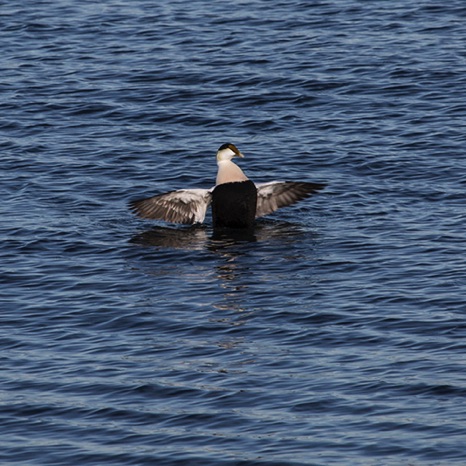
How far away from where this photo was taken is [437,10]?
101ft

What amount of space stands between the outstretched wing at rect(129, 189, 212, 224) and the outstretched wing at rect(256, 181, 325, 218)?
844 mm

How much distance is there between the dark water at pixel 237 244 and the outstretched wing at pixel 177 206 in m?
0.23

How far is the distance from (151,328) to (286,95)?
11.6 m

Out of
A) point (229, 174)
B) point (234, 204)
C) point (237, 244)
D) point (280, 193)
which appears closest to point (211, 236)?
point (234, 204)

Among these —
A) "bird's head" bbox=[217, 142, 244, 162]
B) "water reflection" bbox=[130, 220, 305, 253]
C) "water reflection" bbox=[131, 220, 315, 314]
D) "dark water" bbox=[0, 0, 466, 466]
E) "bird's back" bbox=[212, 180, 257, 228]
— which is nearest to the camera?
"dark water" bbox=[0, 0, 466, 466]

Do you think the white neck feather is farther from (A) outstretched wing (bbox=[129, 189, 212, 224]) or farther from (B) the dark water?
(B) the dark water

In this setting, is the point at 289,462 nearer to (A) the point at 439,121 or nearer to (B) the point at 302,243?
(B) the point at 302,243

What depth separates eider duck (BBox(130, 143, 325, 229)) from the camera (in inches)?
721

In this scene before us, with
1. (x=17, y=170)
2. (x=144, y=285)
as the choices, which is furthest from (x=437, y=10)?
(x=144, y=285)

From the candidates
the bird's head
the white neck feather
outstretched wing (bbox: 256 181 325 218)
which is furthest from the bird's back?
the bird's head

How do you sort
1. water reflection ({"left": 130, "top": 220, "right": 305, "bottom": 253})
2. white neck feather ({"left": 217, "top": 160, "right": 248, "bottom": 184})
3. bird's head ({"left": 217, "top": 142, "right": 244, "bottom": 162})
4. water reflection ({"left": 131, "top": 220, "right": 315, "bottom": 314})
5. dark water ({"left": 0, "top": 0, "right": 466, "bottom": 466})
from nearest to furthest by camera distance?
dark water ({"left": 0, "top": 0, "right": 466, "bottom": 466}) < water reflection ({"left": 131, "top": 220, "right": 315, "bottom": 314}) < water reflection ({"left": 130, "top": 220, "right": 305, "bottom": 253}) < white neck feather ({"left": 217, "top": 160, "right": 248, "bottom": 184}) < bird's head ({"left": 217, "top": 142, "right": 244, "bottom": 162})

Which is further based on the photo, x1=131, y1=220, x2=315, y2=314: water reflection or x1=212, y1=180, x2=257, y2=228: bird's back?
x1=212, y1=180, x2=257, y2=228: bird's back

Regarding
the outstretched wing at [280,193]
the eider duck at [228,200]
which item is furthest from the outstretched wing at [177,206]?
the outstretched wing at [280,193]

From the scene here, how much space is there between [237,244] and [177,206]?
148 cm
